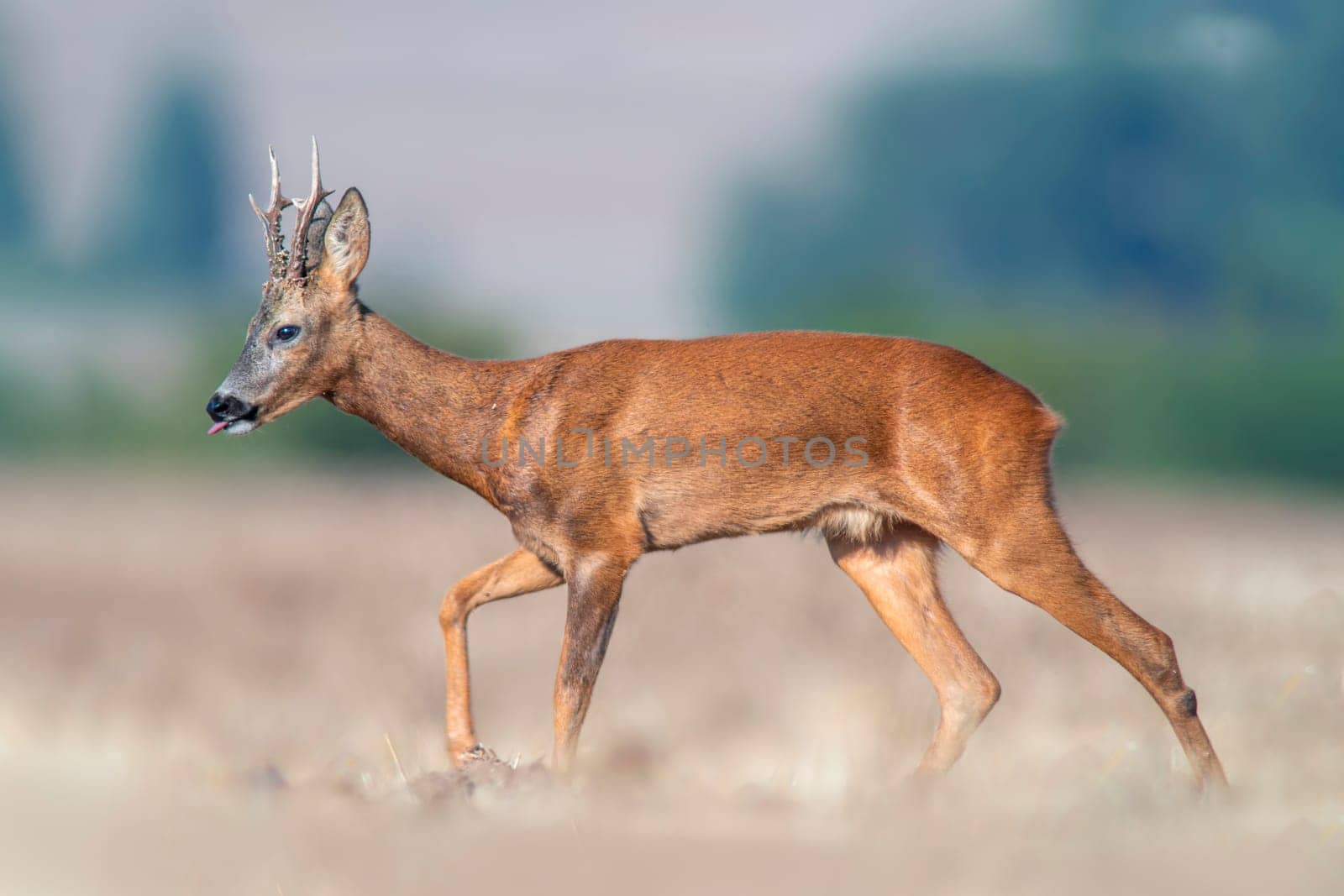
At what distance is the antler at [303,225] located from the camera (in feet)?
26.2

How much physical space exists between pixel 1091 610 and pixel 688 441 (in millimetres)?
2097

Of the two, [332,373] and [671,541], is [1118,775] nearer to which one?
[671,541]

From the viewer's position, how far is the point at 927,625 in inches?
340

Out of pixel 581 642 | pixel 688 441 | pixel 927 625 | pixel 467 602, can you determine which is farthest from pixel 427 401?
pixel 927 625

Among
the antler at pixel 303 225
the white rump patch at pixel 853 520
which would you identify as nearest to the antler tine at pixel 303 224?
the antler at pixel 303 225

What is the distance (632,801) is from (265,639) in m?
5.86

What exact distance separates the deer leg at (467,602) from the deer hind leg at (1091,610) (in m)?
2.29

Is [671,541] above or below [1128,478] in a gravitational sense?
above

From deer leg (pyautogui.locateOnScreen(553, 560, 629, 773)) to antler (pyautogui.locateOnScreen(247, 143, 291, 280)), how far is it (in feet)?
6.87

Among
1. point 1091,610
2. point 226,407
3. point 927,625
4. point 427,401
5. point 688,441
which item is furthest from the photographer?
point 927,625

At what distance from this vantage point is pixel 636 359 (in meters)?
8.42

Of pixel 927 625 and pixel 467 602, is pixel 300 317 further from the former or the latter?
pixel 927 625

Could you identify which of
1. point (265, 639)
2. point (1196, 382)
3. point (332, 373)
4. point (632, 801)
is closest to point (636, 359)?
point (332, 373)

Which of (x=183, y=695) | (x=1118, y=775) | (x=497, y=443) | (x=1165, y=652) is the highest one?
(x=497, y=443)
